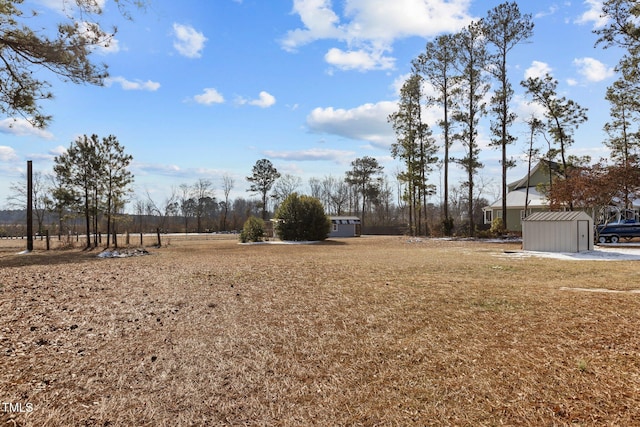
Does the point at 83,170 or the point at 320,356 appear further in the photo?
the point at 83,170

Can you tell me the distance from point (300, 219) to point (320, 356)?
23399 millimetres

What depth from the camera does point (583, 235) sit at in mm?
15047

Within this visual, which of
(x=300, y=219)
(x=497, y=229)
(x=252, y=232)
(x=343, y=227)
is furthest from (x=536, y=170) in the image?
(x=252, y=232)

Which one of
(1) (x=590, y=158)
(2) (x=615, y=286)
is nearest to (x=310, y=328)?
(2) (x=615, y=286)

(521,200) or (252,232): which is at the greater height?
(521,200)

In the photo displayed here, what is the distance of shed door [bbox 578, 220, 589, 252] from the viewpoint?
14.9 metres

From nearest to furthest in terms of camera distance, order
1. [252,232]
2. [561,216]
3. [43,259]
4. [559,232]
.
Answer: [43,259] → [559,232] → [561,216] → [252,232]

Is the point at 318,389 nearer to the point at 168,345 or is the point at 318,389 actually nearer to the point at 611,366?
the point at 168,345

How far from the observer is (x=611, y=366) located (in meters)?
3.54

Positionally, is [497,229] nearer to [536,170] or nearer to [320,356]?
[536,170]

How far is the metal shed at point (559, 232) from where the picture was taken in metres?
14.8

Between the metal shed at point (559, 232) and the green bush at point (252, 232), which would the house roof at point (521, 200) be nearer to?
the metal shed at point (559, 232)

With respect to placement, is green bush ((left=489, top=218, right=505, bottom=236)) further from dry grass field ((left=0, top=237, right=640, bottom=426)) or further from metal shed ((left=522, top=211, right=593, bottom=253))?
dry grass field ((left=0, top=237, right=640, bottom=426))

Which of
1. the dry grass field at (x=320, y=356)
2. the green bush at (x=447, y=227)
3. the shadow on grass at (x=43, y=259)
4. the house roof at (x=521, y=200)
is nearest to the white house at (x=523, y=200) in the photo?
the house roof at (x=521, y=200)
